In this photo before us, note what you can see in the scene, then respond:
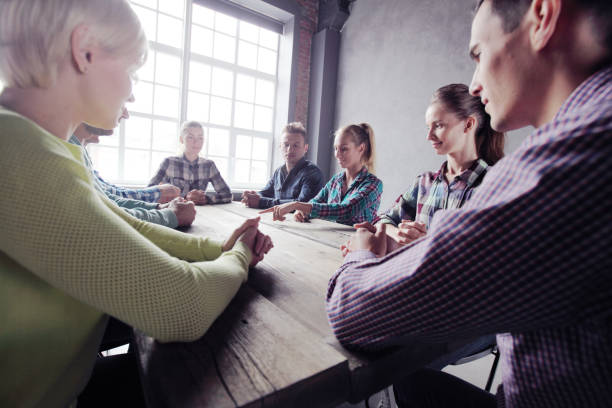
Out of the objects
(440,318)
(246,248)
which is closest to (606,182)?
(440,318)

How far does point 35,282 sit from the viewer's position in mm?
460

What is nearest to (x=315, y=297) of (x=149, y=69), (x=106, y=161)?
(x=106, y=161)

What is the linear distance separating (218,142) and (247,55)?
164cm

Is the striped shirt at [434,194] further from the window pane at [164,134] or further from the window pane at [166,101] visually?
the window pane at [166,101]

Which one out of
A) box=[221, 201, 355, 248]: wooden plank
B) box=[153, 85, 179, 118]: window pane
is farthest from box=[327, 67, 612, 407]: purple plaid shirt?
box=[153, 85, 179, 118]: window pane

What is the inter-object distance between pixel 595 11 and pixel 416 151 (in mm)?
3758

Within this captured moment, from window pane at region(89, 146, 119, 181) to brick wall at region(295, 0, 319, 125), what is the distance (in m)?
2.93

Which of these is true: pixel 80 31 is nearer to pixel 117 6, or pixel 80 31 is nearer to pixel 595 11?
pixel 117 6

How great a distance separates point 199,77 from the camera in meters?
4.95

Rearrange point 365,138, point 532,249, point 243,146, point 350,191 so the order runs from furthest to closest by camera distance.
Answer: point 243,146 < point 365,138 < point 350,191 < point 532,249

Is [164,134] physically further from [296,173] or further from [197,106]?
[296,173]

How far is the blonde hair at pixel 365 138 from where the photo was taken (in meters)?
2.36

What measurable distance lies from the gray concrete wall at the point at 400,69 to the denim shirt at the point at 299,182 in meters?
→ 1.60

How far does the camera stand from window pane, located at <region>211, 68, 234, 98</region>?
5.10m
